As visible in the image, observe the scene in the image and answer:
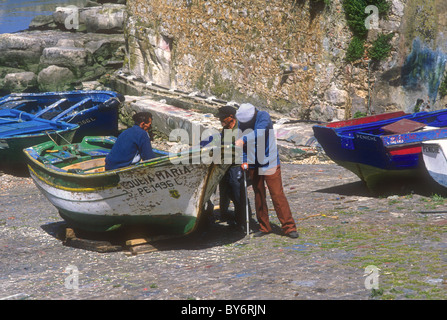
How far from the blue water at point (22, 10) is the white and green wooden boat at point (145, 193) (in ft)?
134

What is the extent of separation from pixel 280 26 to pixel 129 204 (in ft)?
27.8

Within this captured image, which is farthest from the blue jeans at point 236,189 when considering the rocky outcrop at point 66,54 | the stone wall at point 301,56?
the rocky outcrop at point 66,54

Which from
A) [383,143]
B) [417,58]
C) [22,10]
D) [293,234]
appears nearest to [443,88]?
[417,58]

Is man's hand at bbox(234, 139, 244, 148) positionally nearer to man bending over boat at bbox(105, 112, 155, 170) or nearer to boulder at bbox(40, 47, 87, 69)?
man bending over boat at bbox(105, 112, 155, 170)

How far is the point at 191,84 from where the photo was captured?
1891cm

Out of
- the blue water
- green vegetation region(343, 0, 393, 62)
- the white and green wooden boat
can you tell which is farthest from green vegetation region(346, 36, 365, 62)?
the blue water

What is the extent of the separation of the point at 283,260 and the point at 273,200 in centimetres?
98

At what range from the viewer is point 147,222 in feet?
25.5

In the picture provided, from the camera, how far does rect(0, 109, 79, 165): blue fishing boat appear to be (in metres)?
14.1

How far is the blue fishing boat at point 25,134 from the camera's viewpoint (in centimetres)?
1408

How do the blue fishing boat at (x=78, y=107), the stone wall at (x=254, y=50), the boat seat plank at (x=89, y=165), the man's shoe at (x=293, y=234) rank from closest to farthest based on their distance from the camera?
the man's shoe at (x=293, y=234)
the boat seat plank at (x=89, y=165)
the stone wall at (x=254, y=50)
the blue fishing boat at (x=78, y=107)

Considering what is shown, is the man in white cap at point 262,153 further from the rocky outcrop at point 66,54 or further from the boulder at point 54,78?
the boulder at point 54,78

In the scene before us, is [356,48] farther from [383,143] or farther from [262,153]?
[262,153]

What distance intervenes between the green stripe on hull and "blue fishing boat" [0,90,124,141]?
8093 mm
